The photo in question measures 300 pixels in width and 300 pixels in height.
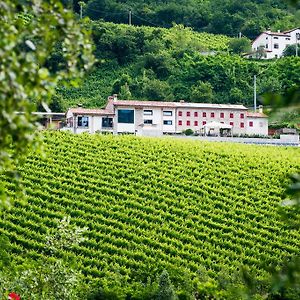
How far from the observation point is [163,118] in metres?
47.1

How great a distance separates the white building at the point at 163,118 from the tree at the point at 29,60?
37.8m

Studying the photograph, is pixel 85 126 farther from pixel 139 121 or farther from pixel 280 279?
pixel 280 279

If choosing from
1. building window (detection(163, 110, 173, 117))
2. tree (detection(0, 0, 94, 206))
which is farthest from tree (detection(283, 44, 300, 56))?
tree (detection(0, 0, 94, 206))

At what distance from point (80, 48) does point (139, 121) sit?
4119cm

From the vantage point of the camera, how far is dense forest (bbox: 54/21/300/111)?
54.6 metres

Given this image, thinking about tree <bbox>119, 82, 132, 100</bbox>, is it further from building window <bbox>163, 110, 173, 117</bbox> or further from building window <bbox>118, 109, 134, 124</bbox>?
building window <bbox>118, 109, 134, 124</bbox>

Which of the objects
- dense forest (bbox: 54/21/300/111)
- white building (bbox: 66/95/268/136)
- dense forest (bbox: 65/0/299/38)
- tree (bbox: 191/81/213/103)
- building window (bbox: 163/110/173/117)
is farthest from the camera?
dense forest (bbox: 65/0/299/38)

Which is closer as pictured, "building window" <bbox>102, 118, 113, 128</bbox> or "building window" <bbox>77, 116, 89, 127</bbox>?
"building window" <bbox>77, 116, 89, 127</bbox>

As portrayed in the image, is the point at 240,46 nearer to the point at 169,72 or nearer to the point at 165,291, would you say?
the point at 169,72

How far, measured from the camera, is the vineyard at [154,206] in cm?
2133

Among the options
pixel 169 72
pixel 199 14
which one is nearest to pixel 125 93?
pixel 169 72

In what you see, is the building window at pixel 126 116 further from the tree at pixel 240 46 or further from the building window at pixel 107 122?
the tree at pixel 240 46

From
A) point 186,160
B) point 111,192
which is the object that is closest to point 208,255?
point 111,192

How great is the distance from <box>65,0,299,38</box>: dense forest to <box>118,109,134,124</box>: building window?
3575cm
